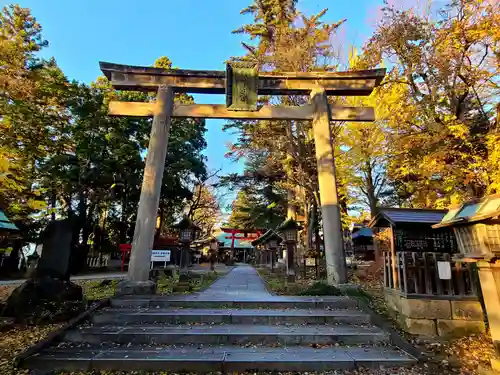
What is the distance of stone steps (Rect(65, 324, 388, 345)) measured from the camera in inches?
188

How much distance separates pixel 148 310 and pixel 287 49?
12423mm

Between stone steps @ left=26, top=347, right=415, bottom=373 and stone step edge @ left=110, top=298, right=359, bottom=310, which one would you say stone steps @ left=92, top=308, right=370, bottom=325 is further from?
stone steps @ left=26, top=347, right=415, bottom=373

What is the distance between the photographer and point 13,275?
62.0ft

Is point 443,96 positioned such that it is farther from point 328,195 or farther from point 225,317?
point 225,317

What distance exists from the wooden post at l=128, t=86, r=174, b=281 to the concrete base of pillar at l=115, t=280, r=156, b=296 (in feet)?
0.55

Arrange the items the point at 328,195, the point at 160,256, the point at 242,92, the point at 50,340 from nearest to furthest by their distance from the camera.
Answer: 1. the point at 50,340
2. the point at 328,195
3. the point at 242,92
4. the point at 160,256

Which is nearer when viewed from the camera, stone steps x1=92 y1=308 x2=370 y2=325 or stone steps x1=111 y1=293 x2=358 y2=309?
stone steps x1=92 y1=308 x2=370 y2=325

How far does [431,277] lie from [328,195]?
9.88 ft

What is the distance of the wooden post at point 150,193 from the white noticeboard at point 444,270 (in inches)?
264

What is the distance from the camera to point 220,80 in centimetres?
869

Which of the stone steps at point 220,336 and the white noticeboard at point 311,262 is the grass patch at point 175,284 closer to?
the stone steps at point 220,336

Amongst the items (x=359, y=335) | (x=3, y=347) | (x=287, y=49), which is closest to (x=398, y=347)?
(x=359, y=335)

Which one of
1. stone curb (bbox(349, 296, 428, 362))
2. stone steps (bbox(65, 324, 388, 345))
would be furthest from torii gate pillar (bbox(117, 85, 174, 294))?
stone curb (bbox(349, 296, 428, 362))

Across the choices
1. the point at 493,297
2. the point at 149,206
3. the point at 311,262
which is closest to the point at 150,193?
the point at 149,206
